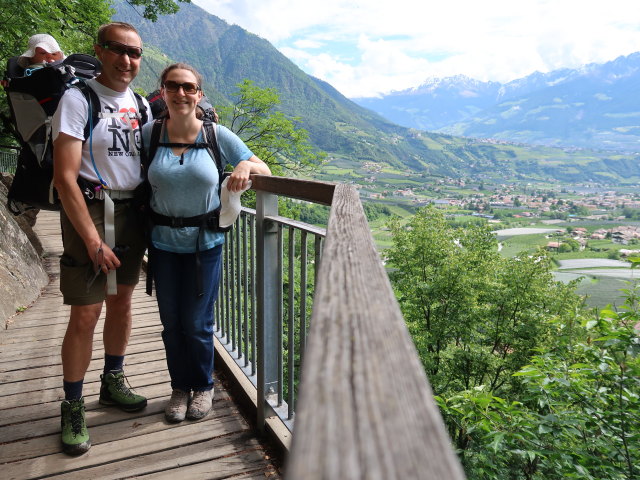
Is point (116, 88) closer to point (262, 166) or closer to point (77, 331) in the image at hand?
point (262, 166)

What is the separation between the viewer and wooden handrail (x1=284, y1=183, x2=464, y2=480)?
32 centimetres

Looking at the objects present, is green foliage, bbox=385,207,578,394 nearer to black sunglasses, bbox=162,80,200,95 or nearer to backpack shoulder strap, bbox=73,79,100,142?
black sunglasses, bbox=162,80,200,95

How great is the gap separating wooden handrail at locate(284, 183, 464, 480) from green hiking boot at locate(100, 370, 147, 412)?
235 cm

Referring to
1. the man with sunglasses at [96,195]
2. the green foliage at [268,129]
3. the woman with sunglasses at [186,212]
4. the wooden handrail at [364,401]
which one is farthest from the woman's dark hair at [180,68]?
the green foliage at [268,129]

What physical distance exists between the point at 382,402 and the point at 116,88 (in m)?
2.14

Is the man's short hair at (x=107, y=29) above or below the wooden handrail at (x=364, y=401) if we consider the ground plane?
above

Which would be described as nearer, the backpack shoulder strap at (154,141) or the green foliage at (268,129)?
the backpack shoulder strap at (154,141)

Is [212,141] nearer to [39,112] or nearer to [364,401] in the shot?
[39,112]

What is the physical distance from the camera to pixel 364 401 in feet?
1.30

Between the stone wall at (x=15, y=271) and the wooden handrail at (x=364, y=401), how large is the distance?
437 cm

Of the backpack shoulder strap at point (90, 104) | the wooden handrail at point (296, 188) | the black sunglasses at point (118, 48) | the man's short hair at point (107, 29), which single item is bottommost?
the wooden handrail at point (296, 188)

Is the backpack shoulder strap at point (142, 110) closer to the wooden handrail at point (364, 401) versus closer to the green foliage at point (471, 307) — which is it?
the wooden handrail at point (364, 401)

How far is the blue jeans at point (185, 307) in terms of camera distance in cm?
228

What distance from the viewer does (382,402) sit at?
40cm
